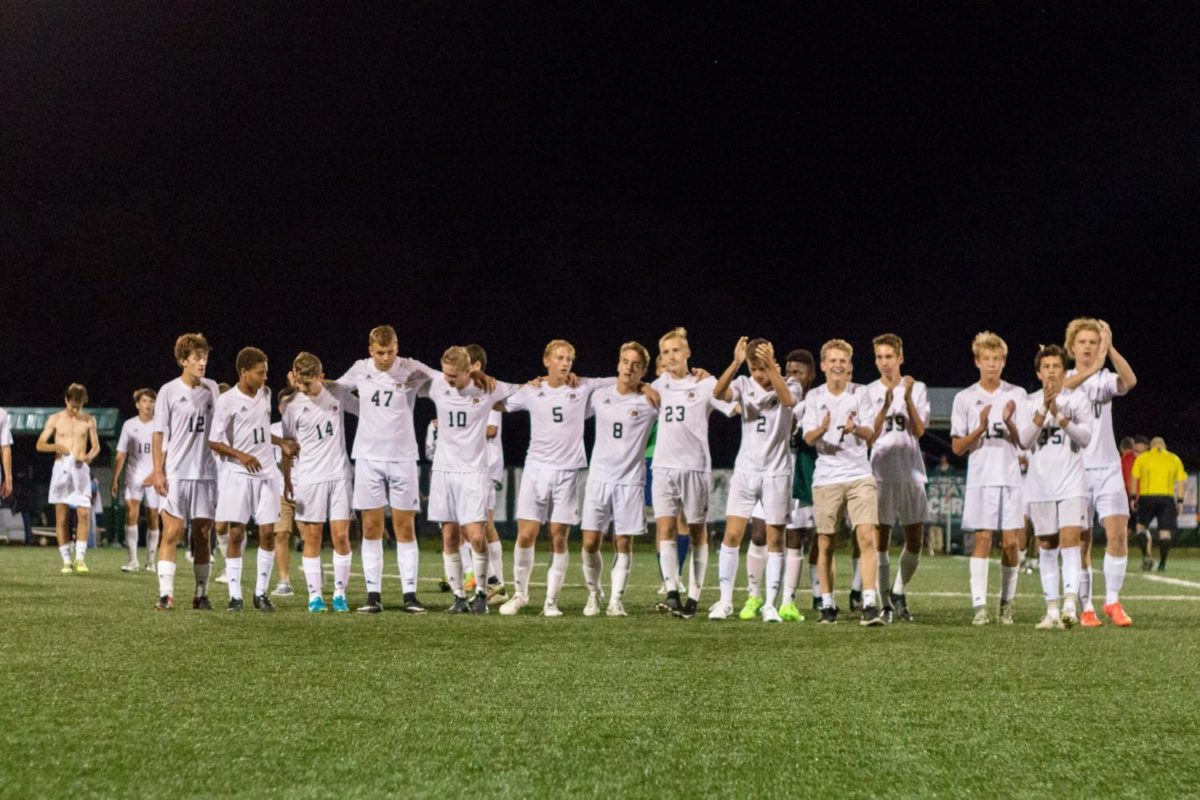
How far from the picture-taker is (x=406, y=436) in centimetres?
1073

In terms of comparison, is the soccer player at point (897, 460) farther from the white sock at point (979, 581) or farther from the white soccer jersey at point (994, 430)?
the white sock at point (979, 581)

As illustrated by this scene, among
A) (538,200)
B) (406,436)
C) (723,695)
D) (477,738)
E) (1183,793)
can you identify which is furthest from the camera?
(538,200)

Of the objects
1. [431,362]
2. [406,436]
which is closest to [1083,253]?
[431,362]

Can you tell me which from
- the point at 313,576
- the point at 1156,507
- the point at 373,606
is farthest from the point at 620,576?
the point at 1156,507

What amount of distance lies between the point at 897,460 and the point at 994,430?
0.75 metres

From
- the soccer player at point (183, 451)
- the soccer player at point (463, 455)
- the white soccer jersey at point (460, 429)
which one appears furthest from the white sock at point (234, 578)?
the white soccer jersey at point (460, 429)

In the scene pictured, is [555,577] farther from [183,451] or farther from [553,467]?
[183,451]

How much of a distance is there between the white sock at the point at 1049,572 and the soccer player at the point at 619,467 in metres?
3.01

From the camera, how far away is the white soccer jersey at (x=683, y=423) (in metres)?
10.6

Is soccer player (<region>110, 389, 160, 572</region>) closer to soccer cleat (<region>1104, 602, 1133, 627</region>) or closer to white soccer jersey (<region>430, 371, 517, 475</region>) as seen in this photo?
white soccer jersey (<region>430, 371, 517, 475</region>)

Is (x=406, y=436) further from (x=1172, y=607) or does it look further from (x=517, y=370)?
(x=517, y=370)

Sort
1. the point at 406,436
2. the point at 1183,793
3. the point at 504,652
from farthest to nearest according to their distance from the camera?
1. the point at 406,436
2. the point at 504,652
3. the point at 1183,793

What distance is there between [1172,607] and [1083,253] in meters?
30.3

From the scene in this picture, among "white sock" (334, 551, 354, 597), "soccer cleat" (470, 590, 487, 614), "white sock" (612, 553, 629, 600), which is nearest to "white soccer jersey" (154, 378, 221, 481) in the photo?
"white sock" (334, 551, 354, 597)
